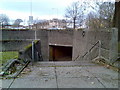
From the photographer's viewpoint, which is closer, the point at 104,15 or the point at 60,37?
the point at 104,15

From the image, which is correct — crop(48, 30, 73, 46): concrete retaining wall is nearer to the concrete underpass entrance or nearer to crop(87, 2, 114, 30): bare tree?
the concrete underpass entrance

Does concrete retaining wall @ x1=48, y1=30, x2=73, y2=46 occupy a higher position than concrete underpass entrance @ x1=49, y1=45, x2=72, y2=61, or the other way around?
concrete retaining wall @ x1=48, y1=30, x2=73, y2=46

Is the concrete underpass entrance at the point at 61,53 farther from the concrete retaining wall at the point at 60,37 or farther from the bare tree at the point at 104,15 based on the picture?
the bare tree at the point at 104,15

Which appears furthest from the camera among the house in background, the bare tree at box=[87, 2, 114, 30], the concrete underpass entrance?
the house in background

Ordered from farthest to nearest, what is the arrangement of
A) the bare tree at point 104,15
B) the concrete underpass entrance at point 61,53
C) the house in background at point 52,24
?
the house in background at point 52,24 < the concrete underpass entrance at point 61,53 < the bare tree at point 104,15

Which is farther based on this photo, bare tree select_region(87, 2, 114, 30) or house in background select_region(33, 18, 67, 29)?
house in background select_region(33, 18, 67, 29)

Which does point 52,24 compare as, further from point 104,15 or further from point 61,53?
point 104,15

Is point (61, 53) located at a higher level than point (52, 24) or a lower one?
lower

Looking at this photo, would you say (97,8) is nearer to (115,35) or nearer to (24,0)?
(115,35)

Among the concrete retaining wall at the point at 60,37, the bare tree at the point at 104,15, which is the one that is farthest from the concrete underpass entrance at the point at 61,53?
the bare tree at the point at 104,15

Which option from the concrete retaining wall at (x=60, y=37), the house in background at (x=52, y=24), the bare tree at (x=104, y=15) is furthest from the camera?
the house in background at (x=52, y=24)

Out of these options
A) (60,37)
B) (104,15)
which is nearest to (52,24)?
(60,37)

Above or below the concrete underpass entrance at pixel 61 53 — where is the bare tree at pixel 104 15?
above

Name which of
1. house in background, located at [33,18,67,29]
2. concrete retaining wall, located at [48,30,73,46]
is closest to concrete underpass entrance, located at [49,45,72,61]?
concrete retaining wall, located at [48,30,73,46]
